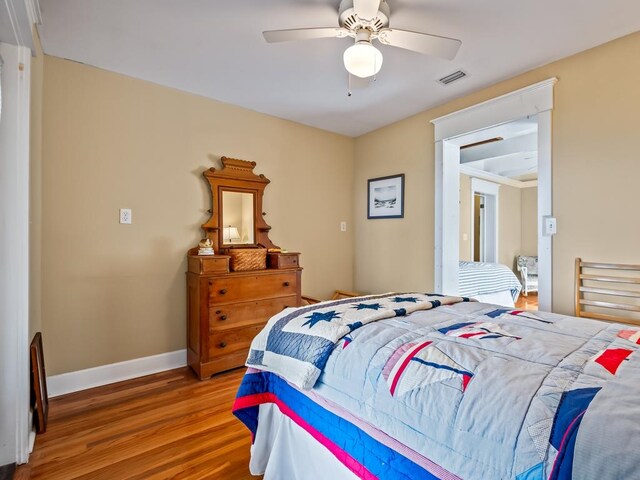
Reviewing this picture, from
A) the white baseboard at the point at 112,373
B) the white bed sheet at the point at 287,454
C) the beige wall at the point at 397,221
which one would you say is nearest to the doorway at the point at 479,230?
the beige wall at the point at 397,221

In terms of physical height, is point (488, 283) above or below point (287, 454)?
above

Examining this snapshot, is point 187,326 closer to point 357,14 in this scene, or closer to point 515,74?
point 357,14

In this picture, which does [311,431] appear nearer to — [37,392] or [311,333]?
[311,333]

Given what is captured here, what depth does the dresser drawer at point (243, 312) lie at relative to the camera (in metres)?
2.58

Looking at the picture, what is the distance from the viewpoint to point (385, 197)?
3660 mm

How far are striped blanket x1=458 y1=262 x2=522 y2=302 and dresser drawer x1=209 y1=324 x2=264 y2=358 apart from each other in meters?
2.46

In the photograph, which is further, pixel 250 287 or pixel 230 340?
pixel 250 287

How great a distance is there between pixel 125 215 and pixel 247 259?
3.36ft

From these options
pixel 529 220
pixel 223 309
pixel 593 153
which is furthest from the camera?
pixel 529 220

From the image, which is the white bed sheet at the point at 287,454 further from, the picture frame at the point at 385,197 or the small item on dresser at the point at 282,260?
the picture frame at the point at 385,197

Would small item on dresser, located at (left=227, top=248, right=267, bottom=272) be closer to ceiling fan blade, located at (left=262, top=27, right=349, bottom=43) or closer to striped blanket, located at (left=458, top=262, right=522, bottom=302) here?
ceiling fan blade, located at (left=262, top=27, right=349, bottom=43)

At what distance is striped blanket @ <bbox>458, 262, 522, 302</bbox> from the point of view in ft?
12.9

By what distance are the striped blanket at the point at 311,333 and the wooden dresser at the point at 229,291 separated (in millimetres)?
1241

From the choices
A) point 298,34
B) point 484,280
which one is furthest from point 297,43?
point 484,280
